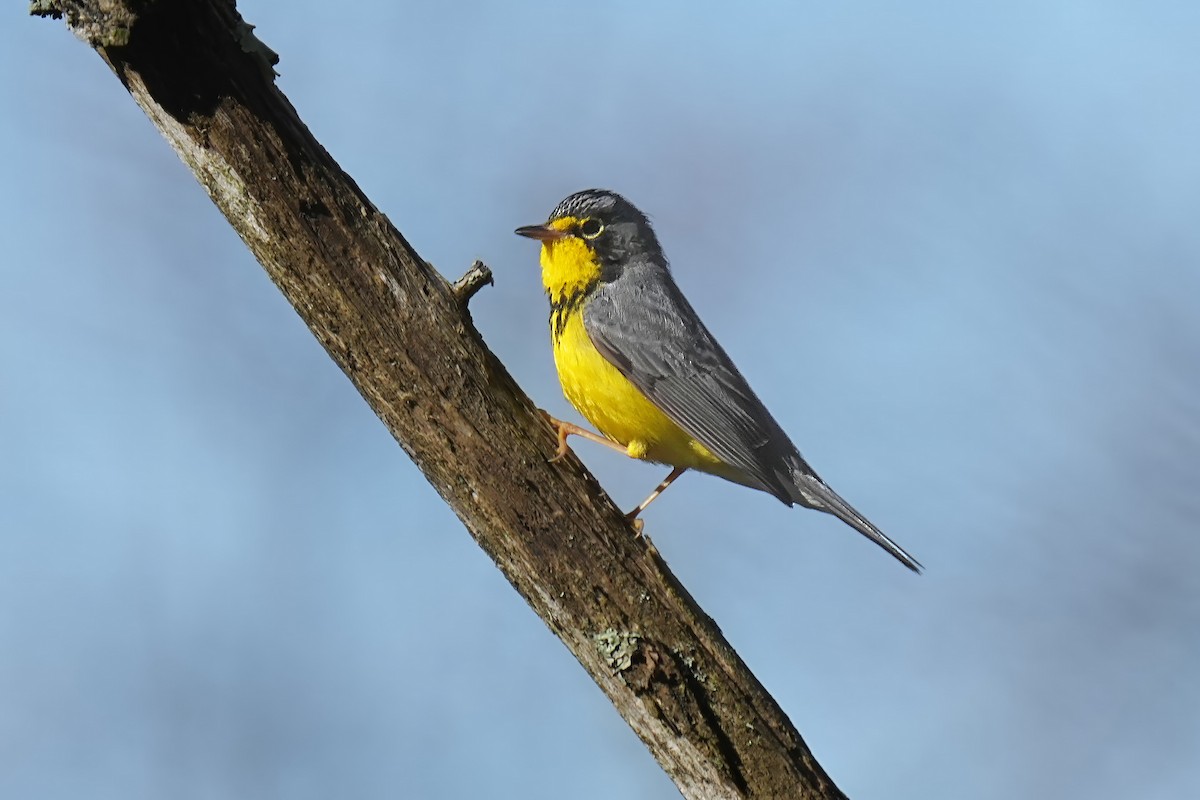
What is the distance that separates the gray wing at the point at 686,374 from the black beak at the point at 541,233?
348 mm

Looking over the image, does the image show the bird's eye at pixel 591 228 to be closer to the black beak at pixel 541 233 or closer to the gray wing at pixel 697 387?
the black beak at pixel 541 233

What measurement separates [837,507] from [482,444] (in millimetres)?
2040

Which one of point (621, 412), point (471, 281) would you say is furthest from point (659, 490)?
point (471, 281)

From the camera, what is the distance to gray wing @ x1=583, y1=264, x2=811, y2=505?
5039mm

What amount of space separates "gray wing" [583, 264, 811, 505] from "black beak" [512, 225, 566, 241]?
1.14 ft

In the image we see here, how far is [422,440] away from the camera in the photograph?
3.82 m

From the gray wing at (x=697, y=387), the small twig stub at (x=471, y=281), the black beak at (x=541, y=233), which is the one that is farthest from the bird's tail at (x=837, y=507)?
the small twig stub at (x=471, y=281)

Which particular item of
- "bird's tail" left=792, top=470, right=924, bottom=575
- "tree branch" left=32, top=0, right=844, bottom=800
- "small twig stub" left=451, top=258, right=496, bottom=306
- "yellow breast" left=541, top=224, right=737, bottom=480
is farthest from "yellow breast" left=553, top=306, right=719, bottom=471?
"small twig stub" left=451, top=258, right=496, bottom=306

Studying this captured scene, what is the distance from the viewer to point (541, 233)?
5.55m

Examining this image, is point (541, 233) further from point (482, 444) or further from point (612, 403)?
point (482, 444)

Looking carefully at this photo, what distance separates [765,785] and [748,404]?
2117 millimetres

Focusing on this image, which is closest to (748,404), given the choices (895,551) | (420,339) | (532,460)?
(895,551)

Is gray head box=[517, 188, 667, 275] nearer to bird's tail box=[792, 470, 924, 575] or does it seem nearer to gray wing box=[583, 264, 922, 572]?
gray wing box=[583, 264, 922, 572]

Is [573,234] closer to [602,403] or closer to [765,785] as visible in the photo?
[602,403]
